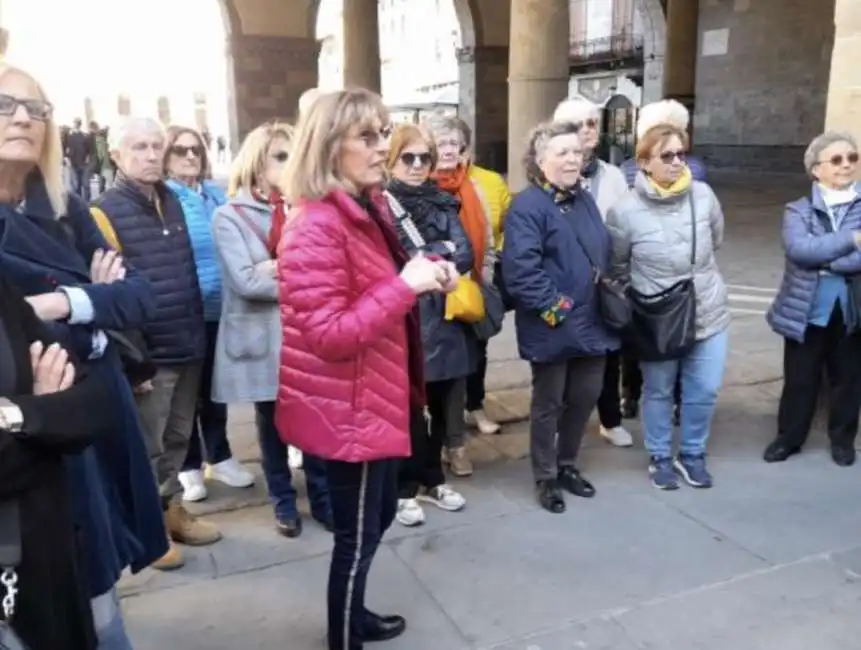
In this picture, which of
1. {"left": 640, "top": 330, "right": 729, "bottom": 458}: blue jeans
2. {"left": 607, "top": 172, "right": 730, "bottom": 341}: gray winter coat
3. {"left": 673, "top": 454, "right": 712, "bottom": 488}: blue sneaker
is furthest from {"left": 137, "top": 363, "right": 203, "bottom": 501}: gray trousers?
{"left": 673, "top": 454, "right": 712, "bottom": 488}: blue sneaker

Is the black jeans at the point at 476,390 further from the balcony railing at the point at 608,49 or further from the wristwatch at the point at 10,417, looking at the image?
the balcony railing at the point at 608,49

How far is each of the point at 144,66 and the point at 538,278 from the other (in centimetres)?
5563

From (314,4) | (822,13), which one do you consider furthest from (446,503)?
(822,13)

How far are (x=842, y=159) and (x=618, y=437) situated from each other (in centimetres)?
185

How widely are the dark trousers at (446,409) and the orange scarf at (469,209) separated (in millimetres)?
541

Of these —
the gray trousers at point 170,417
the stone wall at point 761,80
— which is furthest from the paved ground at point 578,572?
the stone wall at point 761,80

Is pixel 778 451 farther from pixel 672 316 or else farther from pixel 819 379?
pixel 672 316

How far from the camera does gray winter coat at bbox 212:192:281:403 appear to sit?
3.45 meters

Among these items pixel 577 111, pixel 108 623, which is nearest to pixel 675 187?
pixel 577 111

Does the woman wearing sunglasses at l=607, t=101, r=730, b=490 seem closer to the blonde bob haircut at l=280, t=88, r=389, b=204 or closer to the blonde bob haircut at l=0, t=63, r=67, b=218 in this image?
the blonde bob haircut at l=280, t=88, r=389, b=204

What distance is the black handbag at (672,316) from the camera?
390cm

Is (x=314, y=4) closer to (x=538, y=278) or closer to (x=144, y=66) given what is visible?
(x=538, y=278)

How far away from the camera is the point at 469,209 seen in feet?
13.0

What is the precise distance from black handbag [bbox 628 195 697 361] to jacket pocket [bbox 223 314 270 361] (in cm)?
178
